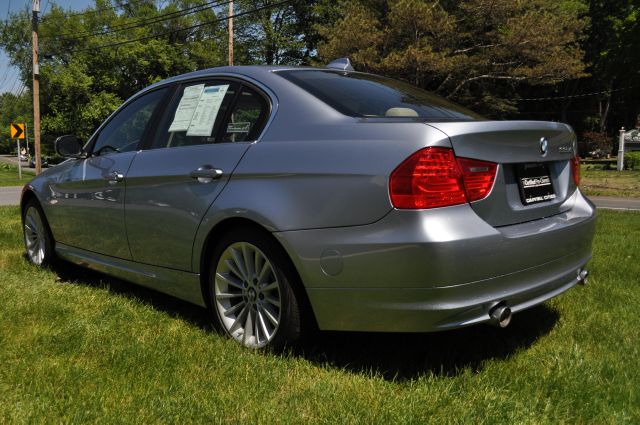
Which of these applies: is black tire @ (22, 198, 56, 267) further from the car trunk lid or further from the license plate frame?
the license plate frame

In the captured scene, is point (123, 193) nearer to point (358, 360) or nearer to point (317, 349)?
point (317, 349)

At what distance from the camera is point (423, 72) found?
82.6 ft

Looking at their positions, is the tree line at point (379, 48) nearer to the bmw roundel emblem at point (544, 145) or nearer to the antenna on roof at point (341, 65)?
the antenna on roof at point (341, 65)

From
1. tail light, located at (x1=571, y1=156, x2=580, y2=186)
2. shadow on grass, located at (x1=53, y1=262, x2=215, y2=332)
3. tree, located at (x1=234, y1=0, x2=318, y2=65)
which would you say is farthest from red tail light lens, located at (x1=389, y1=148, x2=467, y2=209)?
tree, located at (x1=234, y1=0, x2=318, y2=65)

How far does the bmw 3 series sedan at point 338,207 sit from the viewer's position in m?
2.39

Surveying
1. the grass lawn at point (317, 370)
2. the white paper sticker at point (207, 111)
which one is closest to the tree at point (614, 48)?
the grass lawn at point (317, 370)

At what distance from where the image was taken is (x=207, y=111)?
11.2ft

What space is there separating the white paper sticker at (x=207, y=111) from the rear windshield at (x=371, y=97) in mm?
414

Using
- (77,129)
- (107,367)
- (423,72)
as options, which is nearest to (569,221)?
(107,367)

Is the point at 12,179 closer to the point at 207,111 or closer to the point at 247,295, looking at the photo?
the point at 207,111

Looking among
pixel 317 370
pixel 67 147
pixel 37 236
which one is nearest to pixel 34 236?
pixel 37 236

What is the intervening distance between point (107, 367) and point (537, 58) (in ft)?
85.8

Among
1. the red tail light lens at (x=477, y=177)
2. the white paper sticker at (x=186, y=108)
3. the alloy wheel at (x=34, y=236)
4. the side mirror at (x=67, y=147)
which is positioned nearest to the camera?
the red tail light lens at (x=477, y=177)

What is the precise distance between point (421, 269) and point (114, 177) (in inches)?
95.4
